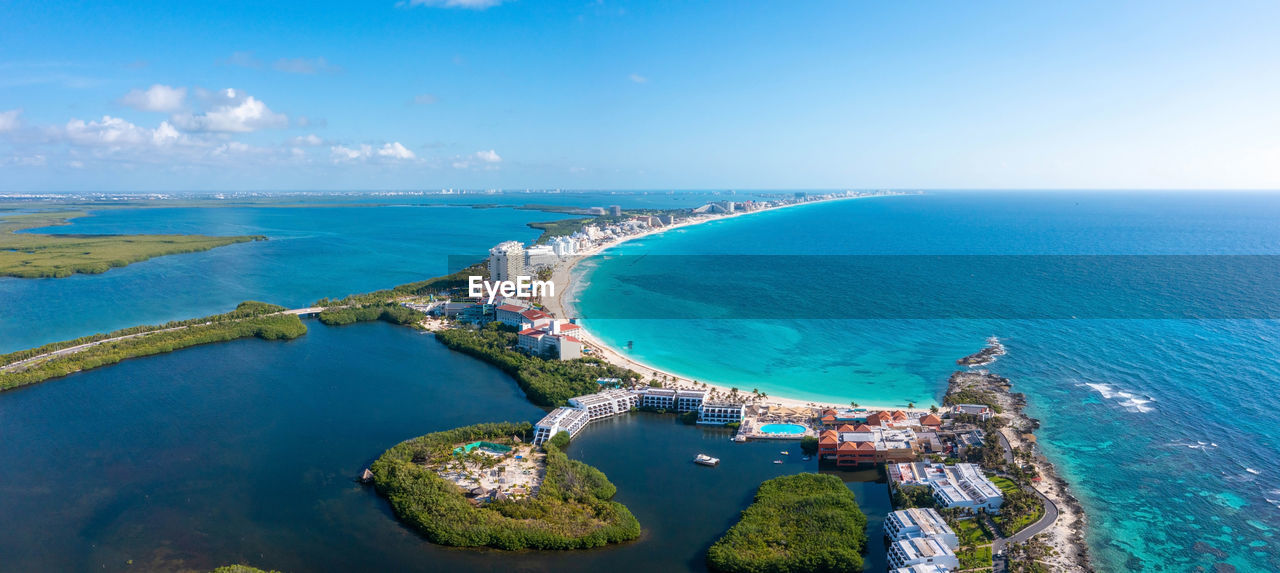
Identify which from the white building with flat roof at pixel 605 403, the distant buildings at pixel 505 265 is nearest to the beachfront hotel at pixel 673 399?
the white building with flat roof at pixel 605 403

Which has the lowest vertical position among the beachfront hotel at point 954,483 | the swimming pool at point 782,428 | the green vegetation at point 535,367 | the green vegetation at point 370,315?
the swimming pool at point 782,428

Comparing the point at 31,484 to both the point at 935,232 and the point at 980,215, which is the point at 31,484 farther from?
the point at 980,215

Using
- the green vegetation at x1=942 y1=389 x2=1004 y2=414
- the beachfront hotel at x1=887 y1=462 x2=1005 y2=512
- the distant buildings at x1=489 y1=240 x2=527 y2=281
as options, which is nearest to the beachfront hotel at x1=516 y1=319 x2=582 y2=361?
the distant buildings at x1=489 y1=240 x2=527 y2=281

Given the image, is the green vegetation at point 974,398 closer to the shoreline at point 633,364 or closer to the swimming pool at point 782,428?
the shoreline at point 633,364

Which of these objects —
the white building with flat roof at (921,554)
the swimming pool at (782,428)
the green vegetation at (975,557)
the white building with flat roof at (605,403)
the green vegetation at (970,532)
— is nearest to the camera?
the white building with flat roof at (921,554)

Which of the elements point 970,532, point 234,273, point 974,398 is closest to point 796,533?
point 970,532

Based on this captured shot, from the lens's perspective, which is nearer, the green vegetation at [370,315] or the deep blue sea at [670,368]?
the deep blue sea at [670,368]

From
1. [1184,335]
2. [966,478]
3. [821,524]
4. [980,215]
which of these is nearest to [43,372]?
[821,524]
